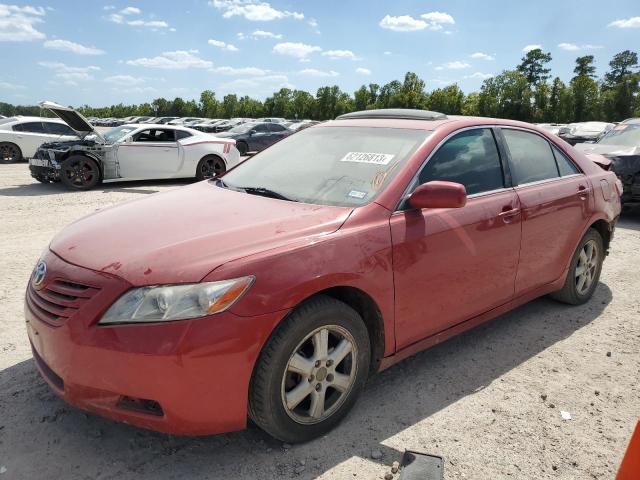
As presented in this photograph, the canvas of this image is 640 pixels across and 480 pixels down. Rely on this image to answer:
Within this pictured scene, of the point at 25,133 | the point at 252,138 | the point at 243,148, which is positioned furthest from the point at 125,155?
the point at 252,138

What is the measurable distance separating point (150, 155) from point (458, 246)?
9689 mm

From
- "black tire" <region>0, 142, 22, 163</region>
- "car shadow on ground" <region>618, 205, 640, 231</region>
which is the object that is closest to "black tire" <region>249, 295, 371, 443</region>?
"car shadow on ground" <region>618, 205, 640, 231</region>

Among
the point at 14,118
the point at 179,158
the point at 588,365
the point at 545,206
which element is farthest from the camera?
the point at 14,118

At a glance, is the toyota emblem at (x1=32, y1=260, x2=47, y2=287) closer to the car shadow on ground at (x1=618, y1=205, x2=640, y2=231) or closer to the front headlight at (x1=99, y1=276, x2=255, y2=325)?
the front headlight at (x1=99, y1=276, x2=255, y2=325)

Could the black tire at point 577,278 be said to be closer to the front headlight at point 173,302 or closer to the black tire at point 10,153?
the front headlight at point 173,302

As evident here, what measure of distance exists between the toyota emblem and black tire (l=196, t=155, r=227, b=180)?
9.58 m

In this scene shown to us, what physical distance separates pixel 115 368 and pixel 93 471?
0.59m

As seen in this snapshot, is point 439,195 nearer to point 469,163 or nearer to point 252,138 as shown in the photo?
point 469,163

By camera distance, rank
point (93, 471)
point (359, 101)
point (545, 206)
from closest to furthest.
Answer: point (93, 471)
point (545, 206)
point (359, 101)

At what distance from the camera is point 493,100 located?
54.8m

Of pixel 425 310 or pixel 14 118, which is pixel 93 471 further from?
pixel 14 118

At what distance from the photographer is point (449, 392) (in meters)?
3.05

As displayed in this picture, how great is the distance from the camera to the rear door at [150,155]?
11.0m

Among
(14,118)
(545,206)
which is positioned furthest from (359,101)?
(545,206)
